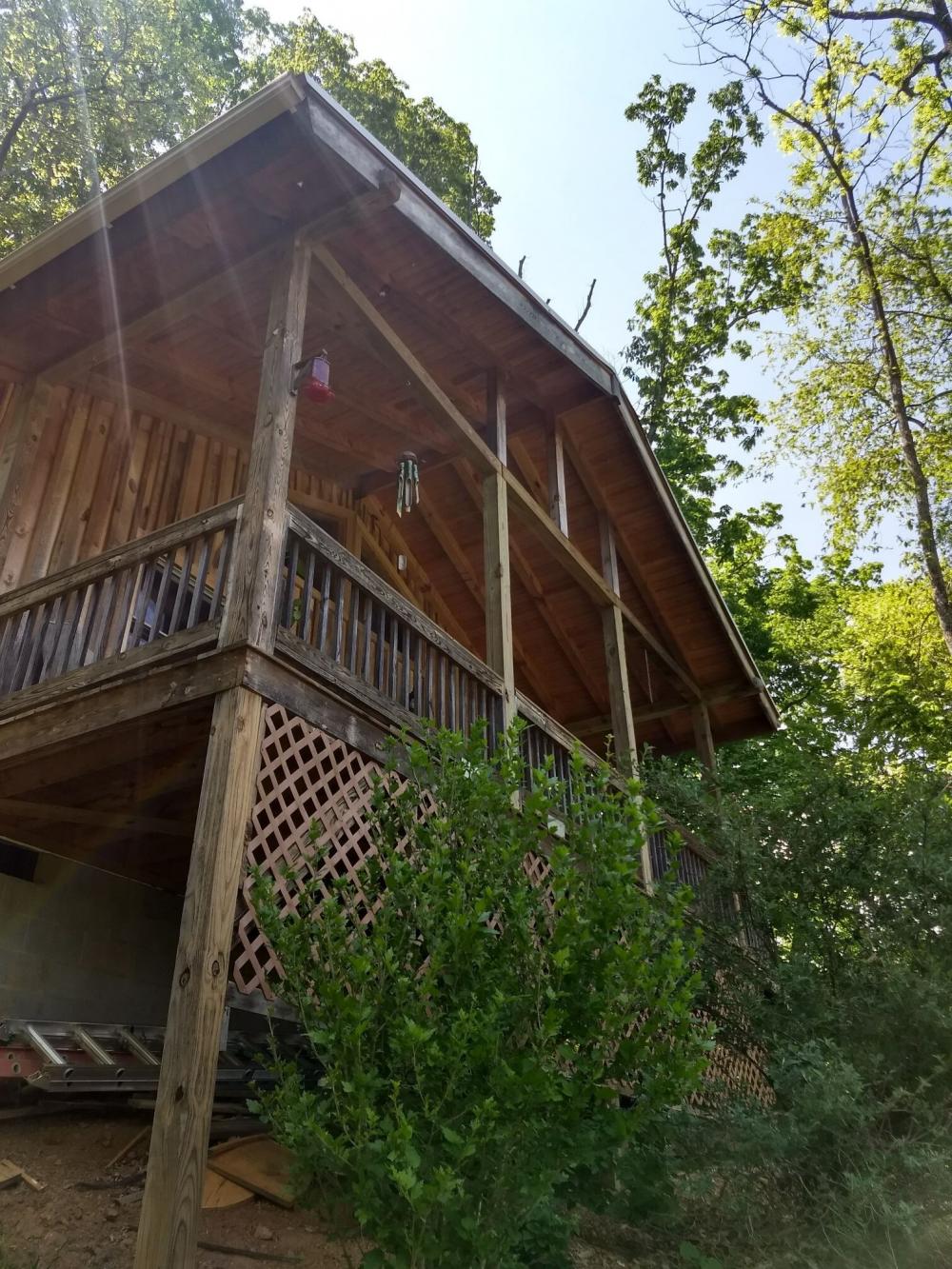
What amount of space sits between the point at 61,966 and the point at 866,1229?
5.88m

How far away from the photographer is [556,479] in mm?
9305

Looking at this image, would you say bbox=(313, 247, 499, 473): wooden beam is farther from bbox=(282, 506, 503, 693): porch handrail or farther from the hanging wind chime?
bbox=(282, 506, 503, 693): porch handrail

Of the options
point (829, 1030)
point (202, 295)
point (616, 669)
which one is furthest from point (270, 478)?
point (616, 669)

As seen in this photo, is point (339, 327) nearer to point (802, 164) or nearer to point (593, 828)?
point (593, 828)

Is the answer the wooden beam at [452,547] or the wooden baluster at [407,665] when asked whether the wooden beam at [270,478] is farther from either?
the wooden beam at [452,547]

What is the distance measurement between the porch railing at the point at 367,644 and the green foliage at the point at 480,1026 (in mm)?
1077

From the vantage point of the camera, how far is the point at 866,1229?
13.6ft

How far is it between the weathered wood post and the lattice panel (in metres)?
0.19

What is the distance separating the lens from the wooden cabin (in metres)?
4.80

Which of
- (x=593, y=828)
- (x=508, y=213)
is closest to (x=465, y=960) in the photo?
(x=593, y=828)

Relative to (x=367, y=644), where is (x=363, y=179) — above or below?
above

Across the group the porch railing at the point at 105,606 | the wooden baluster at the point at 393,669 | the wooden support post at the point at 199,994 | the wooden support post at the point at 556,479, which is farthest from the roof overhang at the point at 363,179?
the wooden support post at the point at 199,994

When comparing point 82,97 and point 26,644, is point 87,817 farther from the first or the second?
point 82,97

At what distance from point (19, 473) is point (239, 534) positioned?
3069mm
